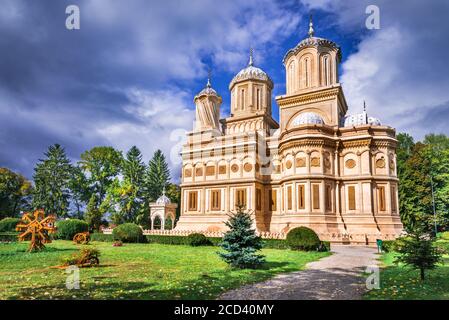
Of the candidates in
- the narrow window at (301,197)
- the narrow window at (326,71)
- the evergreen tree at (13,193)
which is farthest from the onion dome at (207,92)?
the evergreen tree at (13,193)

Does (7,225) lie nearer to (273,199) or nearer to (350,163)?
(273,199)

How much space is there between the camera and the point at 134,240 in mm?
25812

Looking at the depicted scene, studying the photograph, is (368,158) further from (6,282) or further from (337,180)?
(6,282)

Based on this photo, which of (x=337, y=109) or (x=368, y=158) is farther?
(x=337, y=109)

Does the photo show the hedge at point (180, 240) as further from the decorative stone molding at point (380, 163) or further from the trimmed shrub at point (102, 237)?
the decorative stone molding at point (380, 163)

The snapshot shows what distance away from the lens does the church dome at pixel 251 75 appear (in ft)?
130

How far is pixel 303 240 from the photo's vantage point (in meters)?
19.2

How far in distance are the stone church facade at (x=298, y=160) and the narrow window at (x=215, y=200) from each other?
0.35 ft

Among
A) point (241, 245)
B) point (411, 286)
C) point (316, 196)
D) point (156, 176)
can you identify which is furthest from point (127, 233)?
point (156, 176)

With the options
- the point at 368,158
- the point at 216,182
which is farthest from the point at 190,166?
the point at 368,158

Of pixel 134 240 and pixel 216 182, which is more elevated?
pixel 216 182

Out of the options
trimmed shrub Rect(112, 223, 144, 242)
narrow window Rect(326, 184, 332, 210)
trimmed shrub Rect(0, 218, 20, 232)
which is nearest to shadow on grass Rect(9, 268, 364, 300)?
trimmed shrub Rect(112, 223, 144, 242)

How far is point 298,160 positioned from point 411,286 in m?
20.8

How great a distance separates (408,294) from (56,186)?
49.2 meters
